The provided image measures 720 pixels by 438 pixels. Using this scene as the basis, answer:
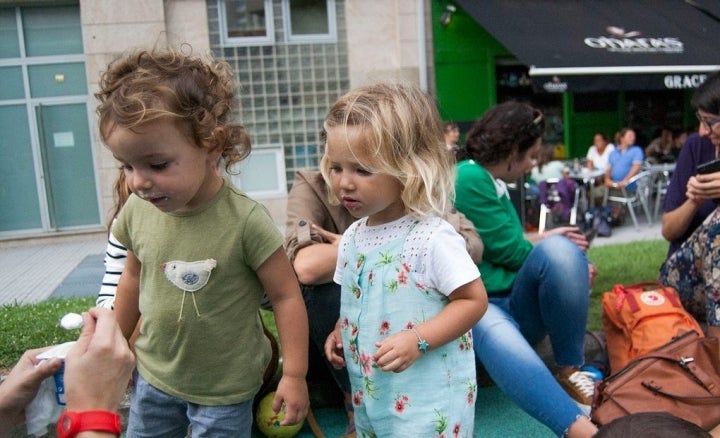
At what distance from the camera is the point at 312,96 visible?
32.1 feet

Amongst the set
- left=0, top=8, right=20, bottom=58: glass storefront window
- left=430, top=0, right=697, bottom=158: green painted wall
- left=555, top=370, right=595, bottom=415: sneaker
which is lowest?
left=555, top=370, right=595, bottom=415: sneaker

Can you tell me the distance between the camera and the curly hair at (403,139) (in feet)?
5.73

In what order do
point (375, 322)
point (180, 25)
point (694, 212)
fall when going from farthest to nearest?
1. point (180, 25)
2. point (694, 212)
3. point (375, 322)

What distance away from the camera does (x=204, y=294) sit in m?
1.84

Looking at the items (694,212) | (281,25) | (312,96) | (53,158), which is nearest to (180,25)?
(281,25)

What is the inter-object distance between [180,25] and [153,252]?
27.3 ft

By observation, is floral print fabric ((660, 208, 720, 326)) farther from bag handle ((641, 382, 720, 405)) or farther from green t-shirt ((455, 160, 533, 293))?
green t-shirt ((455, 160, 533, 293))

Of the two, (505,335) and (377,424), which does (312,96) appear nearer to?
(505,335)

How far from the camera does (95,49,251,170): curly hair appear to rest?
162 centimetres

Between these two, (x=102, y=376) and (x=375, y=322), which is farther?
(x=375, y=322)

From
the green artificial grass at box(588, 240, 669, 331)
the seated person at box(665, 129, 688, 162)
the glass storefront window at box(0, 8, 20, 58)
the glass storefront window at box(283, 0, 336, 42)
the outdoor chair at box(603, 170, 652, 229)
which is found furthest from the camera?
the seated person at box(665, 129, 688, 162)

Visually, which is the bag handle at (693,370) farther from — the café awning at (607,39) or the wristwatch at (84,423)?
the café awning at (607,39)

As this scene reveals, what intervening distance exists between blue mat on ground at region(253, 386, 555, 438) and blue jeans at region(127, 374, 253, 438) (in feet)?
2.95

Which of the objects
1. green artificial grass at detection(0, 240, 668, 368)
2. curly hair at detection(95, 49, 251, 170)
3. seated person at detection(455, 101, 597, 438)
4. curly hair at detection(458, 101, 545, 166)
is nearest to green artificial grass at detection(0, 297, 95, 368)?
green artificial grass at detection(0, 240, 668, 368)
